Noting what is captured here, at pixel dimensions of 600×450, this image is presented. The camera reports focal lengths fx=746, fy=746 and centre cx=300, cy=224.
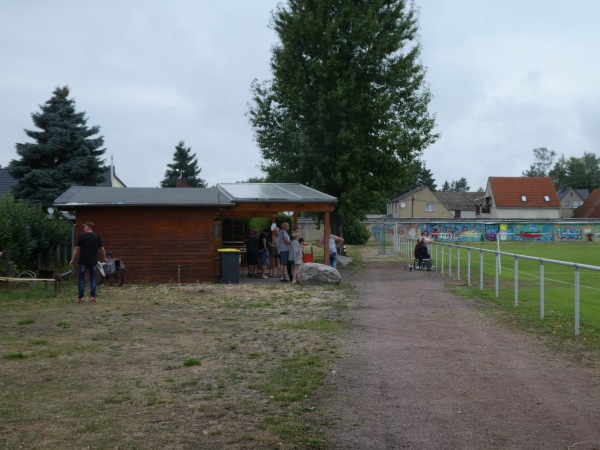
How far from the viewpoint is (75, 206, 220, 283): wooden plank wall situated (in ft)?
73.0

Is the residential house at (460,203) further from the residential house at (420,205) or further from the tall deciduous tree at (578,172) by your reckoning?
the tall deciduous tree at (578,172)

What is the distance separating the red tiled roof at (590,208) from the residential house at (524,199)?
29.8 feet

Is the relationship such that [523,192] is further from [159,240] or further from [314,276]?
[159,240]

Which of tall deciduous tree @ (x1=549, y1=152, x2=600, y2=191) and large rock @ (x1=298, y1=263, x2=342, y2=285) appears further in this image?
tall deciduous tree @ (x1=549, y1=152, x2=600, y2=191)

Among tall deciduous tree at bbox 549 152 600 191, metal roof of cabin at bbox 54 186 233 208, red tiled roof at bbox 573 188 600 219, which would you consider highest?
tall deciduous tree at bbox 549 152 600 191

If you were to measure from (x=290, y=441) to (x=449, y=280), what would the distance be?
18133mm

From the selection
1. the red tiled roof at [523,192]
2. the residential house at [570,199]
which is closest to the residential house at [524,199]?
the red tiled roof at [523,192]

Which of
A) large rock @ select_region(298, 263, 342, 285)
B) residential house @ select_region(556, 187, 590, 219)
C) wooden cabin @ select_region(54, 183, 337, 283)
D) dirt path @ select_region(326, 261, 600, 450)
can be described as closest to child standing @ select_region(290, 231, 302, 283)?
large rock @ select_region(298, 263, 342, 285)

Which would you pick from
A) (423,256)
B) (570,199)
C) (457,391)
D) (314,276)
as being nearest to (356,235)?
(423,256)

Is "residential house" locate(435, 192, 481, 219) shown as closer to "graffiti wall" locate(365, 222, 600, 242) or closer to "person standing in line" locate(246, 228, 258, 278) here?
"graffiti wall" locate(365, 222, 600, 242)

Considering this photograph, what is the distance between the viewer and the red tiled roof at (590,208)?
10190 cm

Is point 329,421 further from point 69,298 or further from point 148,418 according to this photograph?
point 69,298

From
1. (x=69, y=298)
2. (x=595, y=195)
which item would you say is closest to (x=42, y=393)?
(x=69, y=298)

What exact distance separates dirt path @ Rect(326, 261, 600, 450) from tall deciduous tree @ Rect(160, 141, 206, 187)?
82720 mm
